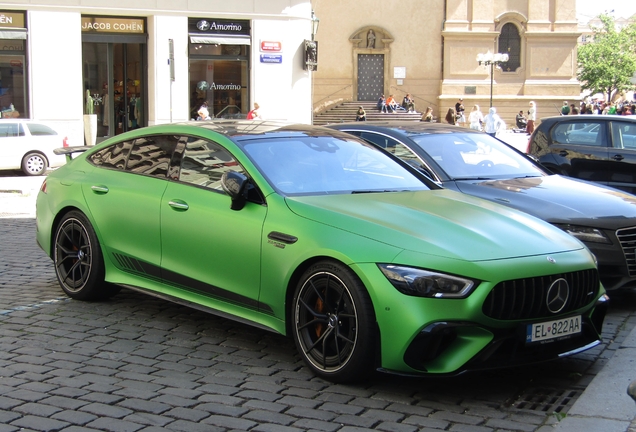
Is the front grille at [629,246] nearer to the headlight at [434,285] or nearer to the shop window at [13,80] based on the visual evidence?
the headlight at [434,285]

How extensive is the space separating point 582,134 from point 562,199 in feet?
13.5

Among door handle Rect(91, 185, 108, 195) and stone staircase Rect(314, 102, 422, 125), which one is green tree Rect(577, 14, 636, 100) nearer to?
stone staircase Rect(314, 102, 422, 125)

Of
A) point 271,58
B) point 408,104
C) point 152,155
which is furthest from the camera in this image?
point 408,104

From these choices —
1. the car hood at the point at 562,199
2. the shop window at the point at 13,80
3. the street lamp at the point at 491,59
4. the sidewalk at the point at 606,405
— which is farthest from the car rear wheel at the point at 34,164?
the street lamp at the point at 491,59

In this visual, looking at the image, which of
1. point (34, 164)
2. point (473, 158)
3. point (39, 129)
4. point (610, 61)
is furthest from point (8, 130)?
point (610, 61)

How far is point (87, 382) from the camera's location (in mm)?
5047

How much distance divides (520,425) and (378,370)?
2.67 feet

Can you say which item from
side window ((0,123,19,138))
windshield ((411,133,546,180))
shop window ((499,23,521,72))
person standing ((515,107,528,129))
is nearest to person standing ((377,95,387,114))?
person standing ((515,107,528,129))

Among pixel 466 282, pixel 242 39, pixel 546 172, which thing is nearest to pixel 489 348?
pixel 466 282

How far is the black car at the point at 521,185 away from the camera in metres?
7.09

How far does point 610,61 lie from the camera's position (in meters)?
80.6

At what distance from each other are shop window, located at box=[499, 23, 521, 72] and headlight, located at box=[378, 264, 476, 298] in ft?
168

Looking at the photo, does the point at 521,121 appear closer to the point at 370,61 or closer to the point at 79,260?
the point at 370,61

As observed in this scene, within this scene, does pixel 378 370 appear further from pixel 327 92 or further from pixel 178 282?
pixel 327 92
